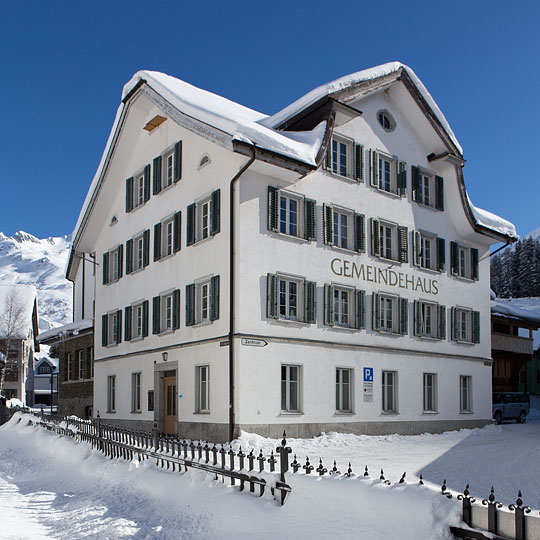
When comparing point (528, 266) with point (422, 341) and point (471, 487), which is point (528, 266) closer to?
point (422, 341)

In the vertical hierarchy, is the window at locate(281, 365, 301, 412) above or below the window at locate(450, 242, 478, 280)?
below

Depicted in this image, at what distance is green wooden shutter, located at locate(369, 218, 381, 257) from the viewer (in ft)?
78.6

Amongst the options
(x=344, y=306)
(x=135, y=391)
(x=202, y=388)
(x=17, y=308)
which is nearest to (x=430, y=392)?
(x=344, y=306)

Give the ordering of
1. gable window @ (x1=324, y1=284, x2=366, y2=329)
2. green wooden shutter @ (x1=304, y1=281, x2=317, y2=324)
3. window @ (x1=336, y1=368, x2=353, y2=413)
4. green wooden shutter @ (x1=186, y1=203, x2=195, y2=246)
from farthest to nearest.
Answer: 1. green wooden shutter @ (x1=186, y1=203, x2=195, y2=246)
2. window @ (x1=336, y1=368, x2=353, y2=413)
3. gable window @ (x1=324, y1=284, x2=366, y2=329)
4. green wooden shutter @ (x1=304, y1=281, x2=317, y2=324)

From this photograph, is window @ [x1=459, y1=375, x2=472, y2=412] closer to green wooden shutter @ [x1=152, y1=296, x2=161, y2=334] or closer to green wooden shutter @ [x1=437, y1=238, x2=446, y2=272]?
green wooden shutter @ [x1=437, y1=238, x2=446, y2=272]

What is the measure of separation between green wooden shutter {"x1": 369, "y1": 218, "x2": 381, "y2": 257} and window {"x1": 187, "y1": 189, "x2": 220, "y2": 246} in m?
6.02

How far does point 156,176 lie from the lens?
25.0 meters

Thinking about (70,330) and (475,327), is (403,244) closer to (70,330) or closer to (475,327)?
(475,327)

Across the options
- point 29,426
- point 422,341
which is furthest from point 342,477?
point 29,426

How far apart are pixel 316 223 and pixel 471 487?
1159cm

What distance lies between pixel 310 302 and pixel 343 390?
3.29 meters

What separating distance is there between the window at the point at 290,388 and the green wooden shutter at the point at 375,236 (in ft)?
18.1

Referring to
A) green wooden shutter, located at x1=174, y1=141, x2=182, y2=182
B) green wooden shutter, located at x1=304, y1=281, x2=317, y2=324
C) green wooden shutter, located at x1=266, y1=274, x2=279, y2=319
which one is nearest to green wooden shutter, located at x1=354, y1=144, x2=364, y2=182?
green wooden shutter, located at x1=304, y1=281, x2=317, y2=324

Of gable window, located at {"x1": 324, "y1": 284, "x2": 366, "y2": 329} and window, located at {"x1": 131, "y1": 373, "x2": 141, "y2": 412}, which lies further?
window, located at {"x1": 131, "y1": 373, "x2": 141, "y2": 412}
